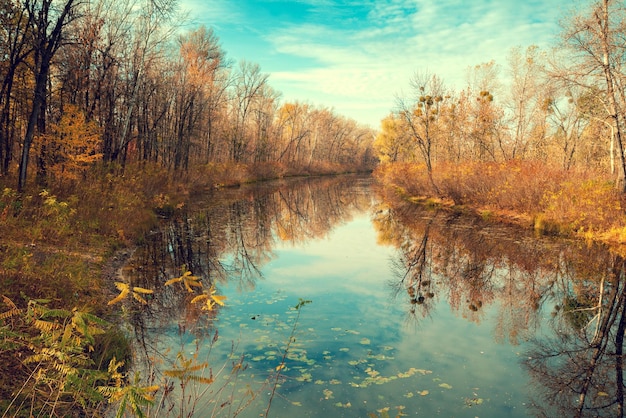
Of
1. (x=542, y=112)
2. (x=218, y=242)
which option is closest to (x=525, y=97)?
(x=542, y=112)

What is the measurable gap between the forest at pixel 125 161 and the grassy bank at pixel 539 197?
2.8 inches

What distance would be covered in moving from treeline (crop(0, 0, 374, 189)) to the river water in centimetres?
513

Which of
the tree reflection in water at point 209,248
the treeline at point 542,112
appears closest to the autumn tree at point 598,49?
the treeline at point 542,112

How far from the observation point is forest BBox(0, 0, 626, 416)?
4.84m

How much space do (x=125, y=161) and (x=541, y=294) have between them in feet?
71.8

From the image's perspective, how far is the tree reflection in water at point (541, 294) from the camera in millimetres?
5996

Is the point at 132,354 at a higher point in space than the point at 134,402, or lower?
lower

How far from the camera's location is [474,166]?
2341cm

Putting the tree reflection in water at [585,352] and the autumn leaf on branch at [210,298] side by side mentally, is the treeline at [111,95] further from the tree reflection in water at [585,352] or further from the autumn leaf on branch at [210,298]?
the tree reflection in water at [585,352]

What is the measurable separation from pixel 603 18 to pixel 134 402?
22095mm

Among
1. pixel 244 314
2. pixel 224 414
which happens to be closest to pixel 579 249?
pixel 244 314

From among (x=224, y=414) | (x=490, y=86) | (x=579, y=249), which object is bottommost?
(x=224, y=414)

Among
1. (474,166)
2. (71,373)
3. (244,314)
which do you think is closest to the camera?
(71,373)

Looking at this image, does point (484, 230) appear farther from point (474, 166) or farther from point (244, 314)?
point (244, 314)
